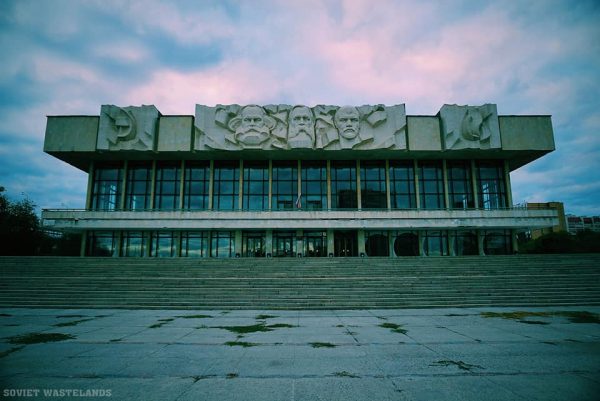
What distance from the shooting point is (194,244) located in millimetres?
36625

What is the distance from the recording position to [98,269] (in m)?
22.9

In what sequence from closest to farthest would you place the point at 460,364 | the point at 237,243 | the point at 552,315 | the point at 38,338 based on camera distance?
the point at 460,364, the point at 38,338, the point at 552,315, the point at 237,243

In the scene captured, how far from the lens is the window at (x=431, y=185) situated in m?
37.3

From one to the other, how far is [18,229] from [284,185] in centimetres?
2983

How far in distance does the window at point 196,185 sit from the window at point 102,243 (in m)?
8.47

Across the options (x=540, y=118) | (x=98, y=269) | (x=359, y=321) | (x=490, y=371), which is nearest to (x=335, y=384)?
(x=490, y=371)

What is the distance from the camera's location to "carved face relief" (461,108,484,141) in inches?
1337

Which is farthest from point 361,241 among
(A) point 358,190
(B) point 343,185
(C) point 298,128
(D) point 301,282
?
(D) point 301,282

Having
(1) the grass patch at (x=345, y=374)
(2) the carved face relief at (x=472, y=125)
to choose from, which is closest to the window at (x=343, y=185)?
(2) the carved face relief at (x=472, y=125)

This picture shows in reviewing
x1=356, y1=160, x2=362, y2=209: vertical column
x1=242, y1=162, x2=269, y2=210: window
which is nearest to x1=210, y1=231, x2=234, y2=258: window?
x1=242, y1=162, x2=269, y2=210: window

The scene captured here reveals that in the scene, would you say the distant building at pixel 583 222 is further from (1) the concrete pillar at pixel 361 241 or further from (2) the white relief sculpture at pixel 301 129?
(2) the white relief sculpture at pixel 301 129

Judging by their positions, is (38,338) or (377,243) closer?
(38,338)

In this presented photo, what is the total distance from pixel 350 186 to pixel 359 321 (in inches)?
1005

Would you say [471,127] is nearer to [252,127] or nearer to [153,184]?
[252,127]
